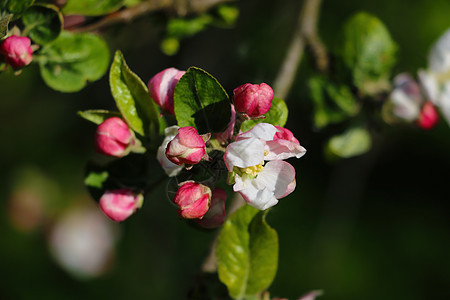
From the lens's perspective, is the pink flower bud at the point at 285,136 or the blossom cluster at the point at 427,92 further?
the blossom cluster at the point at 427,92

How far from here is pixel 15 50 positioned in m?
0.81

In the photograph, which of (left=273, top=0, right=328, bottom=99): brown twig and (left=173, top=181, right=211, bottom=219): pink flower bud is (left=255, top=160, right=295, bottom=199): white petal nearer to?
(left=173, top=181, right=211, bottom=219): pink flower bud

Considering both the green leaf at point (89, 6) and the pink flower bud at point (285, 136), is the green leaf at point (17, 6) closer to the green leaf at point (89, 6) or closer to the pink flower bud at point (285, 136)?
the green leaf at point (89, 6)

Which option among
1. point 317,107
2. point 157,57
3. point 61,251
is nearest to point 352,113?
point 317,107

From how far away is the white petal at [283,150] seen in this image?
27.6 inches

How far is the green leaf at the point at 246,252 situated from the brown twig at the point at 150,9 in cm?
53

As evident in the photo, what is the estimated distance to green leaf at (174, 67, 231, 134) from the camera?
0.71 metres

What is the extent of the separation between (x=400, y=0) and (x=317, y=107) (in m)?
1.74

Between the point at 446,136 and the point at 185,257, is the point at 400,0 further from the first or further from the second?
the point at 185,257

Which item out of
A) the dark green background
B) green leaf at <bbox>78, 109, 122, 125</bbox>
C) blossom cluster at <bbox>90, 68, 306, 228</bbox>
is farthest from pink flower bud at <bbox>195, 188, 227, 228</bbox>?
the dark green background

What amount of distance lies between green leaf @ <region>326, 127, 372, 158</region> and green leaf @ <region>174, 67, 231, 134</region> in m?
0.56

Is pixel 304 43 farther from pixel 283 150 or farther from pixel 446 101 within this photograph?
pixel 283 150

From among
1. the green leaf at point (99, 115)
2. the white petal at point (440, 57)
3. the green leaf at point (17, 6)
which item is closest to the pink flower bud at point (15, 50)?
the green leaf at point (17, 6)

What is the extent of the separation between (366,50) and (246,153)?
71 cm
